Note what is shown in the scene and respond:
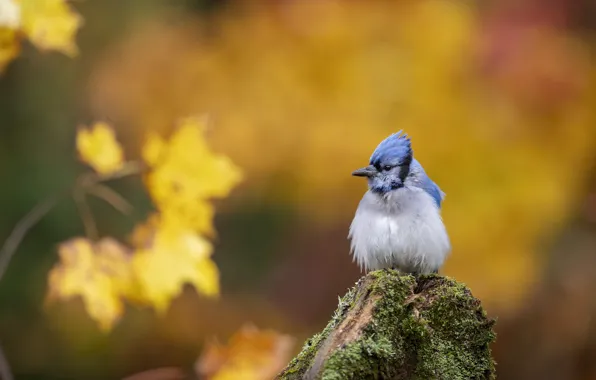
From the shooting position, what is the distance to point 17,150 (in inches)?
173

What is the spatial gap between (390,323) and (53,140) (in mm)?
3262

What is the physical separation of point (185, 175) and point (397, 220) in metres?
0.84

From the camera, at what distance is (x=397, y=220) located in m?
2.75

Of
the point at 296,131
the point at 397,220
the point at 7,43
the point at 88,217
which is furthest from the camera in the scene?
the point at 296,131

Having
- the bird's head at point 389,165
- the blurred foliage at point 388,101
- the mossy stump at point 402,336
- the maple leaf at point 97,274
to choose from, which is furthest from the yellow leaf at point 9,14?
the blurred foliage at point 388,101

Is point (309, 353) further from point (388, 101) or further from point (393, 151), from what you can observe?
point (388, 101)

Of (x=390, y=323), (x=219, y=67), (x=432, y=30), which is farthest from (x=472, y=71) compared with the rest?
(x=390, y=323)

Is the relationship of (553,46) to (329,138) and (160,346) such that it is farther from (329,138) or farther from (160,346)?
(160,346)

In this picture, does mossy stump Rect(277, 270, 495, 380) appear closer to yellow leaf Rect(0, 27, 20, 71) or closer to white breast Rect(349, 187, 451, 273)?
white breast Rect(349, 187, 451, 273)

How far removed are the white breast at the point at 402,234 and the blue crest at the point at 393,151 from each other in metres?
0.13

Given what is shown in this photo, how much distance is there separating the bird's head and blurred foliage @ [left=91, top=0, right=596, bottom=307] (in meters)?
1.25

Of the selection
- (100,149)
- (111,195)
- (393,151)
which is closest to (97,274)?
(100,149)

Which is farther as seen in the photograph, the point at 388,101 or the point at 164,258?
the point at 388,101

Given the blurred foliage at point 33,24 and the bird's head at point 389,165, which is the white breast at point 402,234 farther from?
the blurred foliage at point 33,24
